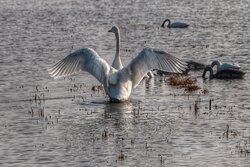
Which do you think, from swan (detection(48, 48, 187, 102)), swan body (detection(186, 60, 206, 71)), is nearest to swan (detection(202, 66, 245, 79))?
swan body (detection(186, 60, 206, 71))

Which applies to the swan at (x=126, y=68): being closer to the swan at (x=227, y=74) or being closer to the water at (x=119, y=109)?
the water at (x=119, y=109)

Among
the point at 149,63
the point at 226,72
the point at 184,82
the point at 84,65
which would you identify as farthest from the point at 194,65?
the point at 84,65

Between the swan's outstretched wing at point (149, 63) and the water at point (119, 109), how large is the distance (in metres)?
0.70

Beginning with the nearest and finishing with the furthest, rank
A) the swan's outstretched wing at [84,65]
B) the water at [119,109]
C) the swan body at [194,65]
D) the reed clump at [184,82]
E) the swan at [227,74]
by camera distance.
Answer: the water at [119,109]
the swan's outstretched wing at [84,65]
the reed clump at [184,82]
the swan at [227,74]
the swan body at [194,65]

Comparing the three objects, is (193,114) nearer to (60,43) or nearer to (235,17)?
(60,43)

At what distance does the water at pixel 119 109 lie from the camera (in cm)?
1527

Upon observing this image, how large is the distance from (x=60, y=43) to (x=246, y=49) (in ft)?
24.8

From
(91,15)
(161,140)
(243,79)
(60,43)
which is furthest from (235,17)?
(161,140)

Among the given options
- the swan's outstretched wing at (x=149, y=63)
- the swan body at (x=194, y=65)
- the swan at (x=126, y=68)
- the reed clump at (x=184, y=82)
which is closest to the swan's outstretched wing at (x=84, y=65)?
the swan at (x=126, y=68)

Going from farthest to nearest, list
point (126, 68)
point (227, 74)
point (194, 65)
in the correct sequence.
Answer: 1. point (194, 65)
2. point (227, 74)
3. point (126, 68)

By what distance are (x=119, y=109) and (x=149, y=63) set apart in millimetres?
1447

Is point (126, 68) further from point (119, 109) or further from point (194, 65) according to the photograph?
point (194, 65)

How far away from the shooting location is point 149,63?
68.0 ft

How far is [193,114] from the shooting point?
→ 62.3ft
